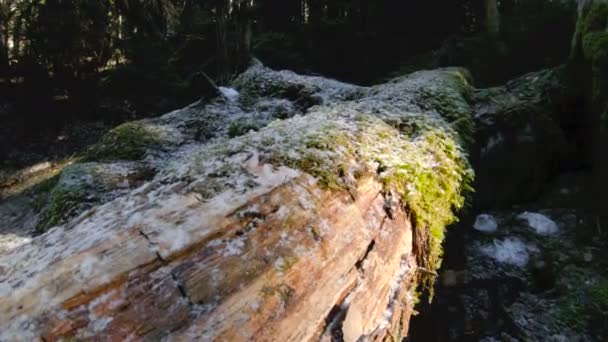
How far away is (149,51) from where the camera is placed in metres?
12.1

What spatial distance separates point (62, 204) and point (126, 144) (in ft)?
4.27

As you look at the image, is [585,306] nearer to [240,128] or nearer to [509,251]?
[509,251]

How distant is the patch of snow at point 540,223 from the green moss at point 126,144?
489 cm

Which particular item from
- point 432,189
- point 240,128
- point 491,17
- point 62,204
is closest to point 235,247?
point 432,189

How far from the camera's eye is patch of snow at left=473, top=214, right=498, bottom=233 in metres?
5.10

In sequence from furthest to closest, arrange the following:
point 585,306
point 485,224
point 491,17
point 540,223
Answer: point 491,17
point 485,224
point 540,223
point 585,306

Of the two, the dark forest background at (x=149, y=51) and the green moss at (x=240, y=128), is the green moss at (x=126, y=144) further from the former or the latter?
the dark forest background at (x=149, y=51)

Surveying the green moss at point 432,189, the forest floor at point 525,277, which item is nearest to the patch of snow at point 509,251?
the forest floor at point 525,277

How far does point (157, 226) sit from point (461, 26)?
40.3 ft

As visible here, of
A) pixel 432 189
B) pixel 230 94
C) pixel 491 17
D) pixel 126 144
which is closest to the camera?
pixel 432 189

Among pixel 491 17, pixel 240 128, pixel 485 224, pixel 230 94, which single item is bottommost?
pixel 485 224

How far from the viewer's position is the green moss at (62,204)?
14.6 ft

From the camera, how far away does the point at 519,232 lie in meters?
4.97

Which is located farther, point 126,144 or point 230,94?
point 230,94
